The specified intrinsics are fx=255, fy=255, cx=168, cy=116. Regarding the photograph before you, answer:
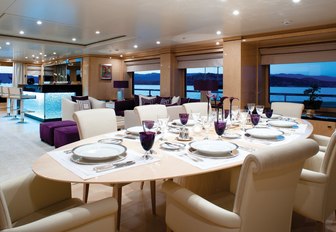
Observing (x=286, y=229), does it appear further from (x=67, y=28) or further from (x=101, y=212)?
(x=67, y=28)

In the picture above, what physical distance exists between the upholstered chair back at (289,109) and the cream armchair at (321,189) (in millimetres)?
2011

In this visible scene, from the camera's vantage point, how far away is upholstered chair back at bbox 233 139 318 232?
1074mm

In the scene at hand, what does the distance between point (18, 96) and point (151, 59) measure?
4339 millimetres

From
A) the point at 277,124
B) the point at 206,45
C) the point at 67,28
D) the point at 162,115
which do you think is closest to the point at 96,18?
the point at 67,28

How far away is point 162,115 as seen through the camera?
3027 millimetres

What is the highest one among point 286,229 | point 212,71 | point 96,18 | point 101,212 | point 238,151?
point 96,18

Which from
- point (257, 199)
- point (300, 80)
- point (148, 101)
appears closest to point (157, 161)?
point (257, 199)

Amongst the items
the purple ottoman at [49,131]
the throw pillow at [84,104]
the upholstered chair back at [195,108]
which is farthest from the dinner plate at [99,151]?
the throw pillow at [84,104]

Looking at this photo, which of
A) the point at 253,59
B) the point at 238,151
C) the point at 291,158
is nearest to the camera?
the point at 291,158

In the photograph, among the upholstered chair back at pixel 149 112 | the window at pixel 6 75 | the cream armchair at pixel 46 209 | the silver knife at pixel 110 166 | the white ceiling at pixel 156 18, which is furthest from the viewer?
the window at pixel 6 75

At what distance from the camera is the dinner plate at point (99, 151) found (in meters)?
1.38

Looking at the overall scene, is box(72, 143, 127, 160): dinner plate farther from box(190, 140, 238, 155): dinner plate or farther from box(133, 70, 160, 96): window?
box(133, 70, 160, 96): window

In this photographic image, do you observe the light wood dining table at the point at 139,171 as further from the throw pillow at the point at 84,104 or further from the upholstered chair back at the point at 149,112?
the throw pillow at the point at 84,104

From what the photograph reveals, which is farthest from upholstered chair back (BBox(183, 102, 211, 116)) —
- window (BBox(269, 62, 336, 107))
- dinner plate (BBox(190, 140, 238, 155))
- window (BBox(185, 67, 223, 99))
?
window (BBox(185, 67, 223, 99))
